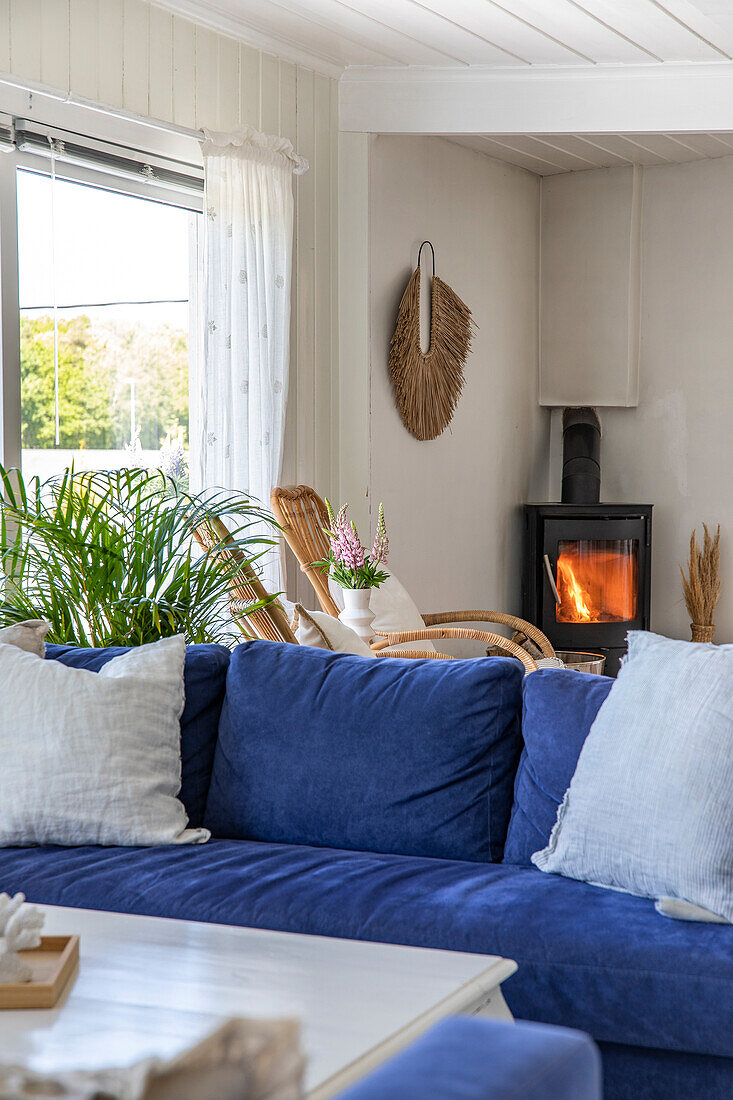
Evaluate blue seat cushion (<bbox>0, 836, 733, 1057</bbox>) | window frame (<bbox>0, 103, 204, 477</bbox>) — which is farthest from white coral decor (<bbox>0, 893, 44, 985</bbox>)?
window frame (<bbox>0, 103, 204, 477</bbox>)

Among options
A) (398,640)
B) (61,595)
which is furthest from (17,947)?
(398,640)

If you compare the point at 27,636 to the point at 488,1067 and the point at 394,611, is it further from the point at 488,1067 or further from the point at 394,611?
the point at 488,1067

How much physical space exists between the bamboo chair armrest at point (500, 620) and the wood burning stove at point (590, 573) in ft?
4.59

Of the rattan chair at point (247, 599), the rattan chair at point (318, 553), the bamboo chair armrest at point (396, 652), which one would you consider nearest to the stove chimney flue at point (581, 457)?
the rattan chair at point (318, 553)

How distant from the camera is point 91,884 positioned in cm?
215

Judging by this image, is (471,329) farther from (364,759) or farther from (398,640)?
(364,759)

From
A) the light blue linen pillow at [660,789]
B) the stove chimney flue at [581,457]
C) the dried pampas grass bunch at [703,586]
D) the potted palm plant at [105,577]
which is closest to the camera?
the light blue linen pillow at [660,789]

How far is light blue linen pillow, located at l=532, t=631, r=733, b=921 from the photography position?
195cm

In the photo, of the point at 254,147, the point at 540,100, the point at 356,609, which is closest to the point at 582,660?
the point at 356,609

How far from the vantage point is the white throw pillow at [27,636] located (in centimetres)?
262

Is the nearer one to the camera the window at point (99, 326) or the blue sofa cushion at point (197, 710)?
the blue sofa cushion at point (197, 710)

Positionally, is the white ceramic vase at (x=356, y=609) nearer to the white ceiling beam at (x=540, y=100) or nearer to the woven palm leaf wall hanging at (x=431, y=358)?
the woven palm leaf wall hanging at (x=431, y=358)

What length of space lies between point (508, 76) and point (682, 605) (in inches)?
111

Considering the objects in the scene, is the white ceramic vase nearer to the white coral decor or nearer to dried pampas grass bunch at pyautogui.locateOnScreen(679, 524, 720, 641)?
the white coral decor
